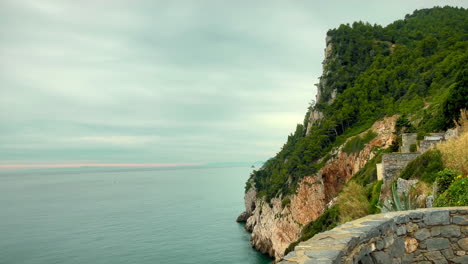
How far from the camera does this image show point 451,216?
5.02 meters

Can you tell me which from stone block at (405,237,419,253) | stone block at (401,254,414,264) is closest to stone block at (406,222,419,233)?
stone block at (405,237,419,253)

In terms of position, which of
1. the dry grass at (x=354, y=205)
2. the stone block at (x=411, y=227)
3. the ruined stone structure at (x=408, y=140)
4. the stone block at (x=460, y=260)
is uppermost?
the ruined stone structure at (x=408, y=140)

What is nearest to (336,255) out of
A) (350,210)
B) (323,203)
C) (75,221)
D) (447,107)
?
(350,210)

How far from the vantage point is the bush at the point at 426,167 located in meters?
12.4

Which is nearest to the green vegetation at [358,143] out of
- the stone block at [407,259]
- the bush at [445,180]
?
the bush at [445,180]

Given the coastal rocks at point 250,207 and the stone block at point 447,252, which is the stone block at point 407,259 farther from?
the coastal rocks at point 250,207

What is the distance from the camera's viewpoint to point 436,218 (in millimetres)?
5000

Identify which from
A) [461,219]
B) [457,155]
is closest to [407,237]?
[461,219]

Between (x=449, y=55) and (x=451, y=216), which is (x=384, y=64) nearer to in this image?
(x=449, y=55)

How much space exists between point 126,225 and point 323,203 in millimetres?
43689

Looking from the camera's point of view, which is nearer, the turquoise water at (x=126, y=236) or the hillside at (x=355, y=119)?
the hillside at (x=355, y=119)

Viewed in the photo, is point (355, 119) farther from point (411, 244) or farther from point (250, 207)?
point (411, 244)

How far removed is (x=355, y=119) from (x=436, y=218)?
1864 inches

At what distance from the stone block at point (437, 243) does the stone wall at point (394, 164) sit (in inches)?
523
